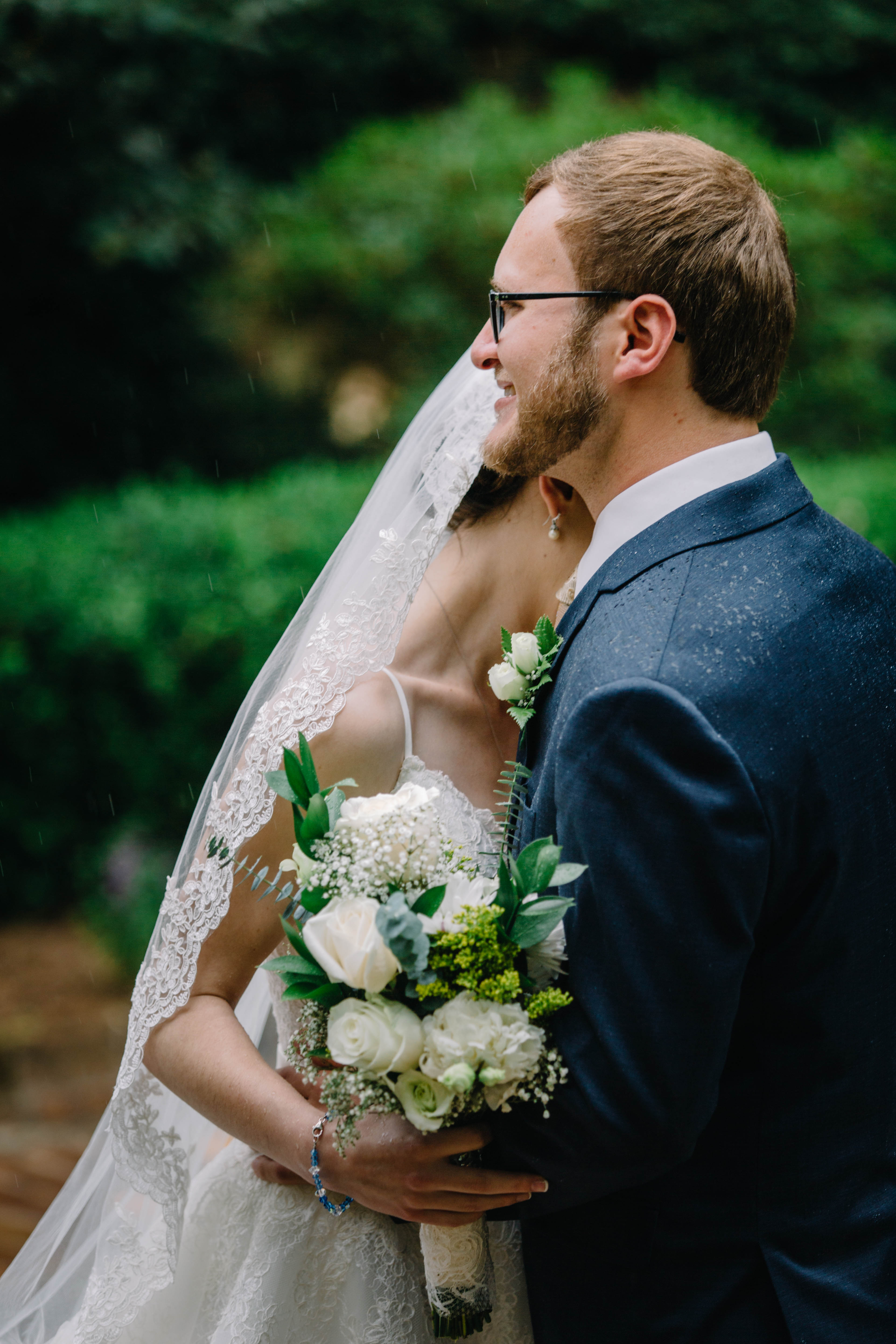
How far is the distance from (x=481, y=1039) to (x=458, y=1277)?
67cm

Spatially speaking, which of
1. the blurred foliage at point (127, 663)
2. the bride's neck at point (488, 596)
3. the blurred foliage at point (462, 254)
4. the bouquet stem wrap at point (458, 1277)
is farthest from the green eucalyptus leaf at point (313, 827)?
the blurred foliage at point (462, 254)

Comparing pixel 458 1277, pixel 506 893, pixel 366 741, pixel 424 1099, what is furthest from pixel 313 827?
pixel 458 1277

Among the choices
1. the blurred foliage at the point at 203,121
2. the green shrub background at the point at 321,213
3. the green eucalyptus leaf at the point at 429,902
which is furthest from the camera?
the blurred foliage at the point at 203,121

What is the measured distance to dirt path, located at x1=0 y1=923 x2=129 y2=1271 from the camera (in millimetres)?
4395

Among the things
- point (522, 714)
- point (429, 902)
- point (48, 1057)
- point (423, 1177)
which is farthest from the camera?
point (48, 1057)

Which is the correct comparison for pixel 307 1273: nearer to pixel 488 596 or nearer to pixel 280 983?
pixel 280 983

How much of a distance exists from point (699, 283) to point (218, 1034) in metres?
1.60

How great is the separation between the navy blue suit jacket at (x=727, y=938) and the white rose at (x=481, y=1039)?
0.35ft

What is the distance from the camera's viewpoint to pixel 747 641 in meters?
1.53

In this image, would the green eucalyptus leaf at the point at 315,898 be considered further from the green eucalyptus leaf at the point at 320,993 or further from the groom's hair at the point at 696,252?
the groom's hair at the point at 696,252

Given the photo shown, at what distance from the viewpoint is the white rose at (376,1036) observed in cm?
145

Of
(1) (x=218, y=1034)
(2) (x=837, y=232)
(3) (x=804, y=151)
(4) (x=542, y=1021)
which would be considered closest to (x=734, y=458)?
(4) (x=542, y=1021)

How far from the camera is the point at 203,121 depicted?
7.55 m

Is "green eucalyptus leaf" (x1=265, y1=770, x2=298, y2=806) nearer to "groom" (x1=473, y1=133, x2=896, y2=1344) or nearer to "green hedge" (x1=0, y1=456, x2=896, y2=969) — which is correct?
"groom" (x1=473, y1=133, x2=896, y2=1344)
